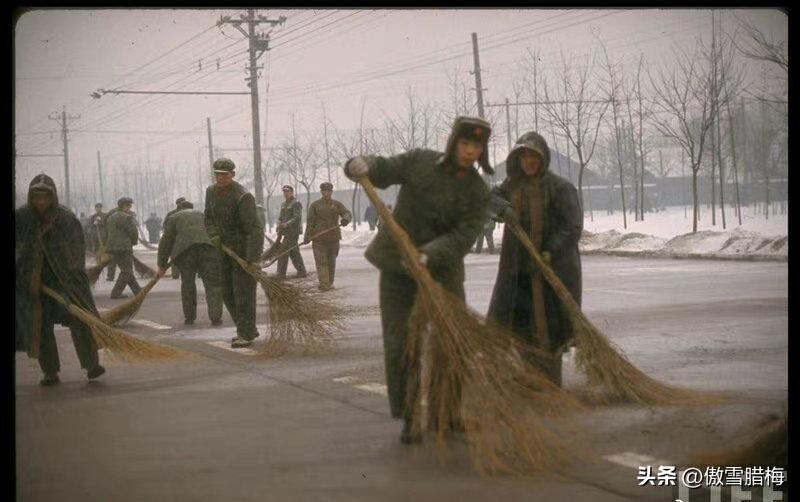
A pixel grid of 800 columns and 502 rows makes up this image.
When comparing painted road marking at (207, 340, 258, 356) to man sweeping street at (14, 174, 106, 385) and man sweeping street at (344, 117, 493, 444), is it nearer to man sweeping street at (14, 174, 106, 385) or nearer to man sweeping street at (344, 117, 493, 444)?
man sweeping street at (14, 174, 106, 385)

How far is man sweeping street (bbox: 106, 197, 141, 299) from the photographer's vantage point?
14.5 m

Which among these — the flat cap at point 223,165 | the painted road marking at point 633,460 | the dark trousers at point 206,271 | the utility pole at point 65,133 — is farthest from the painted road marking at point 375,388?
the dark trousers at point 206,271

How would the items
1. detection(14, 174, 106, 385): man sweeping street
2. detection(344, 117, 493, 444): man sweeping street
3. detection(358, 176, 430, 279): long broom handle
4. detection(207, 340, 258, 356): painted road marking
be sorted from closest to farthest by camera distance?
detection(358, 176, 430, 279): long broom handle, detection(344, 117, 493, 444): man sweeping street, detection(14, 174, 106, 385): man sweeping street, detection(207, 340, 258, 356): painted road marking

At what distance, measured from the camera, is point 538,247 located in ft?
23.7

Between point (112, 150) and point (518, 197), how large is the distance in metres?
3.54

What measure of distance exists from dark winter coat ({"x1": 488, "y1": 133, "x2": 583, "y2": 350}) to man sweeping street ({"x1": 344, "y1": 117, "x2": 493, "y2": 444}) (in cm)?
106

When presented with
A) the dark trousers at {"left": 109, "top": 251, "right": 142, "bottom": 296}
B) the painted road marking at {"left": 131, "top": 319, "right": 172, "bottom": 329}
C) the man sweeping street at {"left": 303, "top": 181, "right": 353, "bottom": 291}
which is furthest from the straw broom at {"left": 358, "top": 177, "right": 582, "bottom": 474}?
the dark trousers at {"left": 109, "top": 251, "right": 142, "bottom": 296}

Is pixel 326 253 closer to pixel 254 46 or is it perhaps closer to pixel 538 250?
pixel 254 46

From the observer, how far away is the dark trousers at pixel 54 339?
8.40 m

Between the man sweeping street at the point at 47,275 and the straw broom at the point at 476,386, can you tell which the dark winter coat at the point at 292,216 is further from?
the straw broom at the point at 476,386

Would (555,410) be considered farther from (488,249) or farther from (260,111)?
(488,249)

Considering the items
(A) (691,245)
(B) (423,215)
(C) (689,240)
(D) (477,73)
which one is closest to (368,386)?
(B) (423,215)

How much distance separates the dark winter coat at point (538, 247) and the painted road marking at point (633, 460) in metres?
1.66

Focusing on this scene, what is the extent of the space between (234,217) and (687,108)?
14431mm
